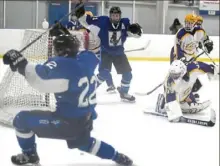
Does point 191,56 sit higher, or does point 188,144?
point 191,56

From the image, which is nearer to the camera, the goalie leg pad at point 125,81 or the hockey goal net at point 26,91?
the hockey goal net at point 26,91

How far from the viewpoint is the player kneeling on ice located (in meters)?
3.24

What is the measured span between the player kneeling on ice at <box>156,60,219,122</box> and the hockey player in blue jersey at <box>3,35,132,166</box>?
3.84 feet

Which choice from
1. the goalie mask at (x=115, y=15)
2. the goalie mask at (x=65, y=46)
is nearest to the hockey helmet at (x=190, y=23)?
the goalie mask at (x=115, y=15)

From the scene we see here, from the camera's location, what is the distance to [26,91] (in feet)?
10.2

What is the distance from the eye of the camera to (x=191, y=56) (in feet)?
12.9

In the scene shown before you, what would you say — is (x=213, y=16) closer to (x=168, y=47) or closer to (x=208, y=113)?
(x=168, y=47)

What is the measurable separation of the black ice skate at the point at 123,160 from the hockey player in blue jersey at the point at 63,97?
0.20ft

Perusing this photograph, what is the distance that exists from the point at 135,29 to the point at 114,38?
255mm

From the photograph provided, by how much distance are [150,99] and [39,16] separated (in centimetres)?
487

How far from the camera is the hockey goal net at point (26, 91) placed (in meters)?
3.10

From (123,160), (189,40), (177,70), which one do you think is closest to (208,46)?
(189,40)

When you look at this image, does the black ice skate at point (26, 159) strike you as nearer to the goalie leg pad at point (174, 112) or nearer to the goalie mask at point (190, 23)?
the goalie leg pad at point (174, 112)

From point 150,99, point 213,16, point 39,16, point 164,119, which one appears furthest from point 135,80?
point 213,16
